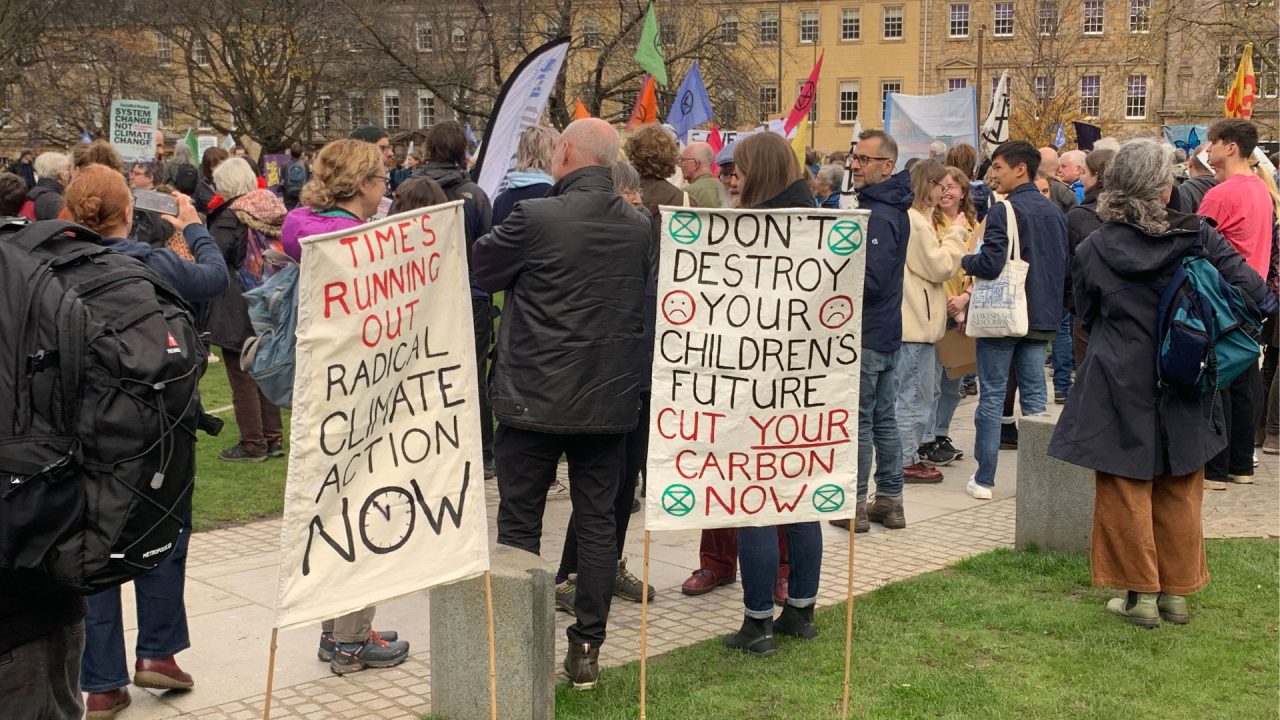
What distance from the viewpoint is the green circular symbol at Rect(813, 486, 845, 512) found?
5.04 m

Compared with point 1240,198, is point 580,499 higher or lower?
lower

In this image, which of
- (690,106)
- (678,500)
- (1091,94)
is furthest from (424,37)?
(1091,94)

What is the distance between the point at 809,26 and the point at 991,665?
6887cm

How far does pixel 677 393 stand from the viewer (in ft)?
16.0

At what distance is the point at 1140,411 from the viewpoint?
575cm

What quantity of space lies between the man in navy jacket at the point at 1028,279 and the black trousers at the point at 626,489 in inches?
120

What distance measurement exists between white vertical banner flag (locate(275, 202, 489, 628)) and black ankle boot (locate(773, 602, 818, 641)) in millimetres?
1875

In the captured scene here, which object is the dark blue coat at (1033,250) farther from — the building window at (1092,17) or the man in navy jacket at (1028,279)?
the building window at (1092,17)

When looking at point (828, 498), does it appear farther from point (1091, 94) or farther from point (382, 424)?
point (1091, 94)

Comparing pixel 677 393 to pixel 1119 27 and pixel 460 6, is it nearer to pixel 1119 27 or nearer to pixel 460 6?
pixel 460 6

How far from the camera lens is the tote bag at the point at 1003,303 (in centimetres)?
818

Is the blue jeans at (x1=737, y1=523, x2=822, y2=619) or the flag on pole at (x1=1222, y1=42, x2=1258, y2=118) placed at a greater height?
the flag on pole at (x1=1222, y1=42, x2=1258, y2=118)

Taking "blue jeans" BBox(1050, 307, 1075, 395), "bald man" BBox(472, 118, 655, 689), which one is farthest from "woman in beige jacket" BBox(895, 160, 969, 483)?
"blue jeans" BBox(1050, 307, 1075, 395)

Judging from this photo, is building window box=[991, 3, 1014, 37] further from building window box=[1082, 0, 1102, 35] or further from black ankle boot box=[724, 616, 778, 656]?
black ankle boot box=[724, 616, 778, 656]
